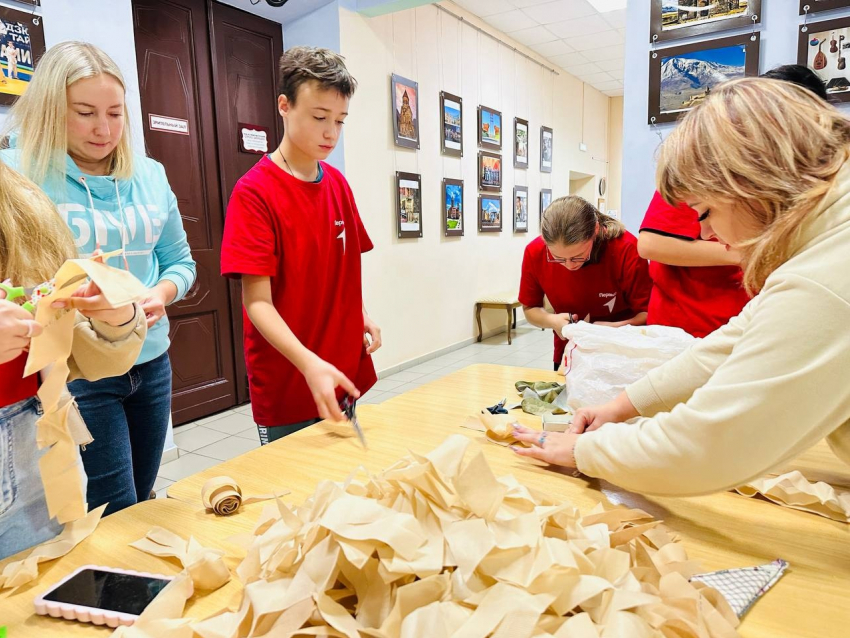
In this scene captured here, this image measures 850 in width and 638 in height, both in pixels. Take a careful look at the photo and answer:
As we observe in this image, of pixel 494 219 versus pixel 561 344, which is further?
pixel 494 219

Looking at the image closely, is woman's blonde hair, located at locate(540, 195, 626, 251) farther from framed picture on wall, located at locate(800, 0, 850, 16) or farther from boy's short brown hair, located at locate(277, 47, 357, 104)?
framed picture on wall, located at locate(800, 0, 850, 16)

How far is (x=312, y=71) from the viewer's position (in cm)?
156

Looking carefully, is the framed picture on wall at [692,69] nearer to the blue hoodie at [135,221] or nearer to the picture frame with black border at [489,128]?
the blue hoodie at [135,221]

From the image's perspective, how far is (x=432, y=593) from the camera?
2.29ft

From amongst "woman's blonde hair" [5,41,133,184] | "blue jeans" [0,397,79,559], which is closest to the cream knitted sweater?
"blue jeans" [0,397,79,559]

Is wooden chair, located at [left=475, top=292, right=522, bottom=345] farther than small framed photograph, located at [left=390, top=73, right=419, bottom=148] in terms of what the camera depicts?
Yes

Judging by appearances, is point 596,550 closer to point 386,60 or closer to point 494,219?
point 386,60

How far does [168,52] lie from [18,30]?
1314 mm

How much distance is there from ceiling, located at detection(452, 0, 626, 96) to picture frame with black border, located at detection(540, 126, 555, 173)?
999 mm

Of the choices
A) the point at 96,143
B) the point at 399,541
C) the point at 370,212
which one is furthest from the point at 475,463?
the point at 370,212

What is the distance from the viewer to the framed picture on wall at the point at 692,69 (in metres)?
2.55

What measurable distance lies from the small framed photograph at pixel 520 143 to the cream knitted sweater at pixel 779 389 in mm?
6981

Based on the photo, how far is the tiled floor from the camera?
3.40 m

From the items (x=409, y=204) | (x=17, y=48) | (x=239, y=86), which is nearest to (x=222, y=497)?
(x=17, y=48)
